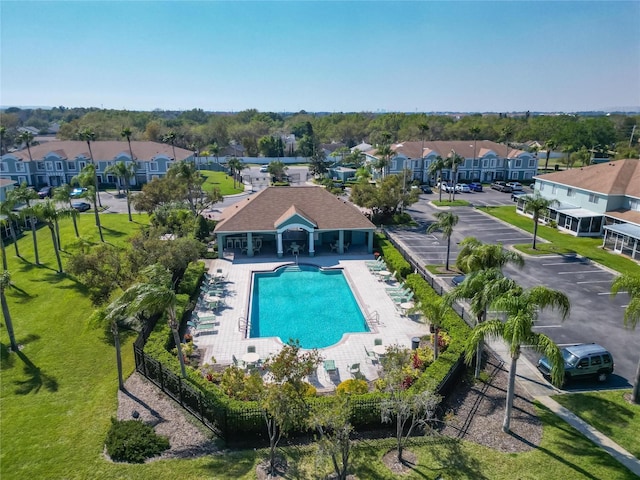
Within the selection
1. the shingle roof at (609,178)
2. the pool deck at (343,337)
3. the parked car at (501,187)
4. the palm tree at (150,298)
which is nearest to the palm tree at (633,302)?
the pool deck at (343,337)

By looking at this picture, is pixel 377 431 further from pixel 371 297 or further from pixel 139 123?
pixel 139 123

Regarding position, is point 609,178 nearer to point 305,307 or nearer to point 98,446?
point 305,307

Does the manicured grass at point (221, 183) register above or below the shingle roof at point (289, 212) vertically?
below

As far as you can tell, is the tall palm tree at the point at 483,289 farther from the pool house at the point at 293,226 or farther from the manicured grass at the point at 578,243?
the pool house at the point at 293,226

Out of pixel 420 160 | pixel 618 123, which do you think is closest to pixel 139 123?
pixel 420 160

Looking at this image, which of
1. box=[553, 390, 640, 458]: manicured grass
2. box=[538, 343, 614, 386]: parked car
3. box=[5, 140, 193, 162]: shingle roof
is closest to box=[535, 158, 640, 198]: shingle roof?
box=[538, 343, 614, 386]: parked car

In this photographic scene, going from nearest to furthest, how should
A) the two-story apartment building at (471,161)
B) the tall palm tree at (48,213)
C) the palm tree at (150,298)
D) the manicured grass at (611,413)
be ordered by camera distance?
the manicured grass at (611,413)
the palm tree at (150,298)
the tall palm tree at (48,213)
the two-story apartment building at (471,161)
